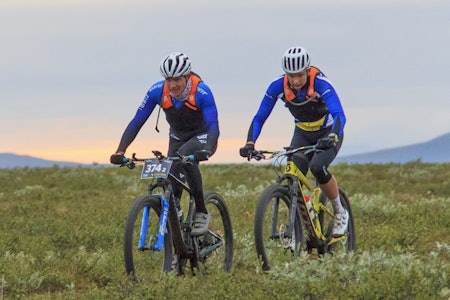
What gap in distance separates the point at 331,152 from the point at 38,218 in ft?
26.1

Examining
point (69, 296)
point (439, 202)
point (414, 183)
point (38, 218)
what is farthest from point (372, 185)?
point (69, 296)

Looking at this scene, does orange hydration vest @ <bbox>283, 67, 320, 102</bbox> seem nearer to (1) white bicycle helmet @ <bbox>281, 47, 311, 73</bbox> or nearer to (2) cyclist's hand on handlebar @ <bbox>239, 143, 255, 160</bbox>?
(1) white bicycle helmet @ <bbox>281, 47, 311, 73</bbox>

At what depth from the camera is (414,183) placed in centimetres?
2791

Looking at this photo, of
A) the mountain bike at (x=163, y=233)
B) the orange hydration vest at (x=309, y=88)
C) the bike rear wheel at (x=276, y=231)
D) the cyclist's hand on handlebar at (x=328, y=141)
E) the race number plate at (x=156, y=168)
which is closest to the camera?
the mountain bike at (x=163, y=233)

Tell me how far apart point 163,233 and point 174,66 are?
2003 millimetres

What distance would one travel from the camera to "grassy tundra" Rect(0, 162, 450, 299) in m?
8.58

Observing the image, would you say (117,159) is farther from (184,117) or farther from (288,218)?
(288,218)

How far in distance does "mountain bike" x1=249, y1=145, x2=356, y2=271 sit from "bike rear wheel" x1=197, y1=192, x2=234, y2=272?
0.54 metres

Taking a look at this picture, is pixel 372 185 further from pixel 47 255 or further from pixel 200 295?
pixel 200 295

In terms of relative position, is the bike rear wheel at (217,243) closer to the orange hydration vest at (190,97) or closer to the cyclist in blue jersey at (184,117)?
the cyclist in blue jersey at (184,117)

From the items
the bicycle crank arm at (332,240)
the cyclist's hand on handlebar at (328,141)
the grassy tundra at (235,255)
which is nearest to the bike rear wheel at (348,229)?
the bicycle crank arm at (332,240)

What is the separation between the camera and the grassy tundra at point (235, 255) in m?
8.58

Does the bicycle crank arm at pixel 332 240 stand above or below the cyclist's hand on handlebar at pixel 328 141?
below

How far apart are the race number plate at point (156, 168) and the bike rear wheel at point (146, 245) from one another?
25 cm
